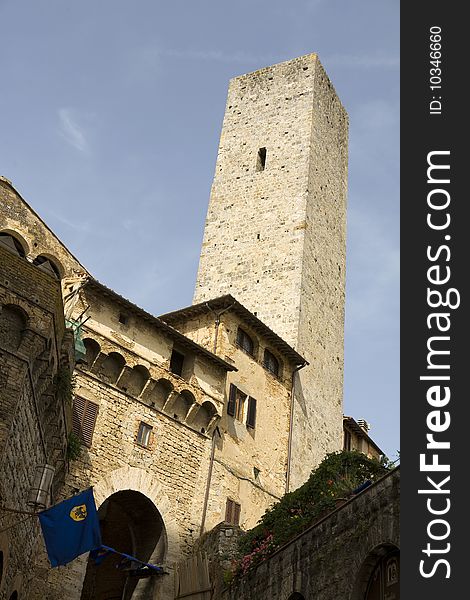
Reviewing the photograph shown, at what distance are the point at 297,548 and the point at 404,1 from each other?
34.1 ft

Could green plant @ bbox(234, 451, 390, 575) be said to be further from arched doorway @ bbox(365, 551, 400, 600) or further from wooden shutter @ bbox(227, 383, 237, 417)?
wooden shutter @ bbox(227, 383, 237, 417)

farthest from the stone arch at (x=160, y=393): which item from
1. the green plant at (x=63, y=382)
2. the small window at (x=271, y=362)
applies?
the green plant at (x=63, y=382)

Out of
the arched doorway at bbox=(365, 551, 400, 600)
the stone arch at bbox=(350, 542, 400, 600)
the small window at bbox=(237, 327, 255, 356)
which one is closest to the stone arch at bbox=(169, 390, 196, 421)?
the small window at bbox=(237, 327, 255, 356)

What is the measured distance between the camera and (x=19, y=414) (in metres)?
13.4

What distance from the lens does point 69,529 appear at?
1389 centimetres

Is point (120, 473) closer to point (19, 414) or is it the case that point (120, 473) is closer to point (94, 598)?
point (94, 598)

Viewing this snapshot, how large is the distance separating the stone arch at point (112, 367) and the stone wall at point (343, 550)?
770cm

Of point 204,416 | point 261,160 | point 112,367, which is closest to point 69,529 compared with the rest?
point 112,367

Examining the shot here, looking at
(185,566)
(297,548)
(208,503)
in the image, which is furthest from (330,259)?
(297,548)

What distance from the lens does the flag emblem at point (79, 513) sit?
553 inches

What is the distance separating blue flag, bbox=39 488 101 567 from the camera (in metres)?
13.6

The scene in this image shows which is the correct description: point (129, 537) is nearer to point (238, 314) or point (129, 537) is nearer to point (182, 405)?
point (182, 405)

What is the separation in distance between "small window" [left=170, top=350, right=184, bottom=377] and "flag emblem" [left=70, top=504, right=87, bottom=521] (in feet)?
33.5

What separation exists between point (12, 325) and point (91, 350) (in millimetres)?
8121
